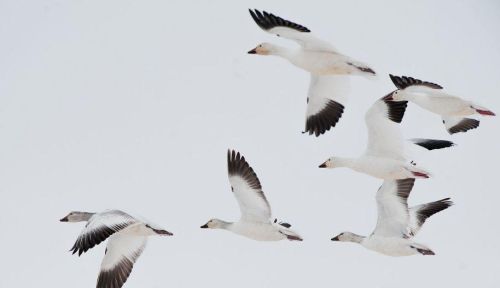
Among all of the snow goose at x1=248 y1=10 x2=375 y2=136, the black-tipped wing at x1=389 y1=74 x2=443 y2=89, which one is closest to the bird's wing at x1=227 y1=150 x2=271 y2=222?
the snow goose at x1=248 y1=10 x2=375 y2=136

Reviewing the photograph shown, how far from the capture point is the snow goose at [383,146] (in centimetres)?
1045

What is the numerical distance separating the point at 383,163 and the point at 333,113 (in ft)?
2.59

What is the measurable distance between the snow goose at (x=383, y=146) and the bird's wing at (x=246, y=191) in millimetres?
828

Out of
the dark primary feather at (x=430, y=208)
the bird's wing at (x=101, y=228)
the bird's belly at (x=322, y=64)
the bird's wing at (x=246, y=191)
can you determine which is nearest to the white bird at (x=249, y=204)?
the bird's wing at (x=246, y=191)

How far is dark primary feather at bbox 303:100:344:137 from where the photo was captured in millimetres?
10930

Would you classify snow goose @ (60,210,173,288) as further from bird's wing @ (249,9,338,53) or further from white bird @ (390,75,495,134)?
white bird @ (390,75,495,134)

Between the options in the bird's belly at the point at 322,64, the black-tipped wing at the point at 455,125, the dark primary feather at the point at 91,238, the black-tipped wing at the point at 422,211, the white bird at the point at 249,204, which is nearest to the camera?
the dark primary feather at the point at 91,238

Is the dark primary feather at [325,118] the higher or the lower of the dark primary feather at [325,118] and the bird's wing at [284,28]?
the lower

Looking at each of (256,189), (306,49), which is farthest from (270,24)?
(256,189)

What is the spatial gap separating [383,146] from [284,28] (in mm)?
1875

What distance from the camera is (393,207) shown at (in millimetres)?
11117

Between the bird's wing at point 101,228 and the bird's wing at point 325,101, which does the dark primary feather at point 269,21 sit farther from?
the bird's wing at point 101,228

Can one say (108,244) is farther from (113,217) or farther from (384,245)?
(384,245)

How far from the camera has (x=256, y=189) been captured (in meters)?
10.5
